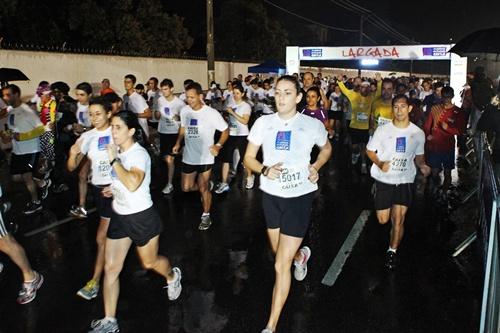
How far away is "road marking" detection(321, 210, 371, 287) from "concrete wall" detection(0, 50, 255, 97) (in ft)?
35.2

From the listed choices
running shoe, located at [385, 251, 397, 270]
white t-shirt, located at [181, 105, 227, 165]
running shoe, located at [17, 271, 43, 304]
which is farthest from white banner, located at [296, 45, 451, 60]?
running shoe, located at [17, 271, 43, 304]

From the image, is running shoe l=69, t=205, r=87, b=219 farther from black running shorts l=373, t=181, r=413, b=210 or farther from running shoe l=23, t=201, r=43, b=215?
black running shorts l=373, t=181, r=413, b=210

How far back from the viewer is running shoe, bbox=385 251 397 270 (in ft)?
17.1

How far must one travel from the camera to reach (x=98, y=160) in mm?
4512

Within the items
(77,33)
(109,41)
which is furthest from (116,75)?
(77,33)

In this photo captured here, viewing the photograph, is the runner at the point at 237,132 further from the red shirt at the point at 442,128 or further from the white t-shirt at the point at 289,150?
the white t-shirt at the point at 289,150

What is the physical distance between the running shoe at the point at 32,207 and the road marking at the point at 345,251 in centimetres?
458

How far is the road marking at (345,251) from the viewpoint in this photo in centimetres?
499

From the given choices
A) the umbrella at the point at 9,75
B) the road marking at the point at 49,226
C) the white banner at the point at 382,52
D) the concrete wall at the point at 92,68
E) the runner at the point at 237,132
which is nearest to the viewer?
the road marking at the point at 49,226

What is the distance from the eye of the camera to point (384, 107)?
8.28 meters

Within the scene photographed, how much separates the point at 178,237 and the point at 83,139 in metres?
2.13

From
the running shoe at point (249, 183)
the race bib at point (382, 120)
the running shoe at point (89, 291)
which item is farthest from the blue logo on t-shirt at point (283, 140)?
the running shoe at point (249, 183)

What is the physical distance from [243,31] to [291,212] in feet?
112

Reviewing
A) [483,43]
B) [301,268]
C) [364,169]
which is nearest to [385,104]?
[483,43]
